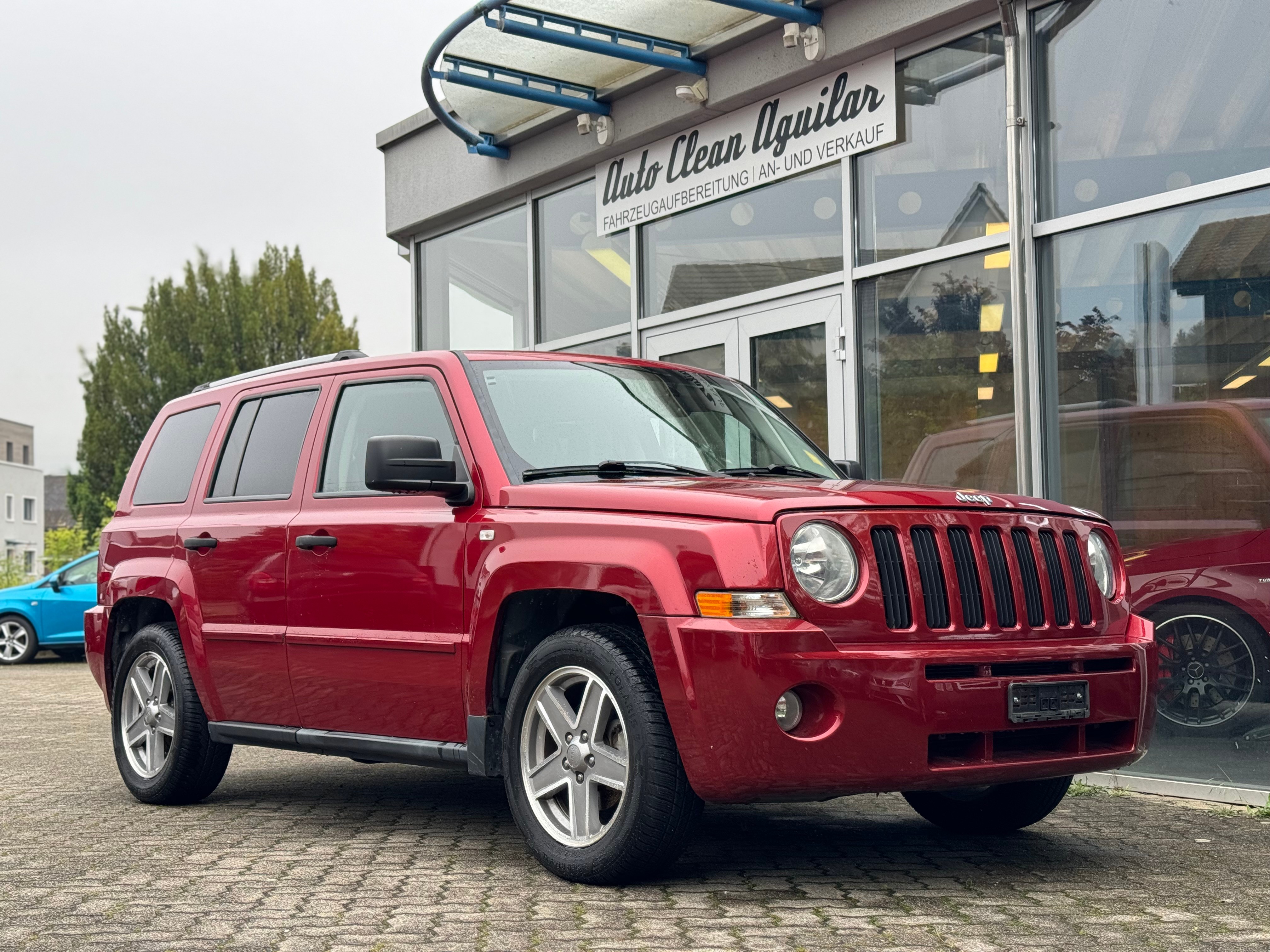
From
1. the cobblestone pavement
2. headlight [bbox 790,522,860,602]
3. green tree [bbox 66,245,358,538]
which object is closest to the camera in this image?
the cobblestone pavement

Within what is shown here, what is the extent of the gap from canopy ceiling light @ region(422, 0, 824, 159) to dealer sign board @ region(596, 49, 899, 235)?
1.08 feet

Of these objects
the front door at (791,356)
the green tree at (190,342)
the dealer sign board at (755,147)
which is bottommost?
the front door at (791,356)

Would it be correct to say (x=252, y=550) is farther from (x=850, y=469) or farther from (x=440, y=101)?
(x=440, y=101)

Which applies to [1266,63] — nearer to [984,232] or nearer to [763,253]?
[984,232]

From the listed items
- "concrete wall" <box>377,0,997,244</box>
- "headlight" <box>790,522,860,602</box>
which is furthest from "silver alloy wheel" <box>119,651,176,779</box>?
"concrete wall" <box>377,0,997,244</box>

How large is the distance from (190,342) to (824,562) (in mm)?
59179

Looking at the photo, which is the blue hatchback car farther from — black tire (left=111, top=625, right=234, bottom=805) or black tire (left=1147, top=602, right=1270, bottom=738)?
black tire (left=1147, top=602, right=1270, bottom=738)

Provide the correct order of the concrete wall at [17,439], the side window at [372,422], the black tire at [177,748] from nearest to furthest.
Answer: the side window at [372,422]
the black tire at [177,748]
the concrete wall at [17,439]

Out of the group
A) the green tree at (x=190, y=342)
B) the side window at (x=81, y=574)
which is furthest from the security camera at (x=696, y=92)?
the green tree at (x=190, y=342)

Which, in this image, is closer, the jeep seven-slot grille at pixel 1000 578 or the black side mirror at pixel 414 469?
the jeep seven-slot grille at pixel 1000 578

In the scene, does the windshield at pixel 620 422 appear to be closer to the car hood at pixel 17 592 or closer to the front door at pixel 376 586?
the front door at pixel 376 586

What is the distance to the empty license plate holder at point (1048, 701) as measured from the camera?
15.7 feet

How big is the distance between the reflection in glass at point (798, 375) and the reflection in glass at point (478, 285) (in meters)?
3.39

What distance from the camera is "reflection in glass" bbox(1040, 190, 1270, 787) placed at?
752cm
